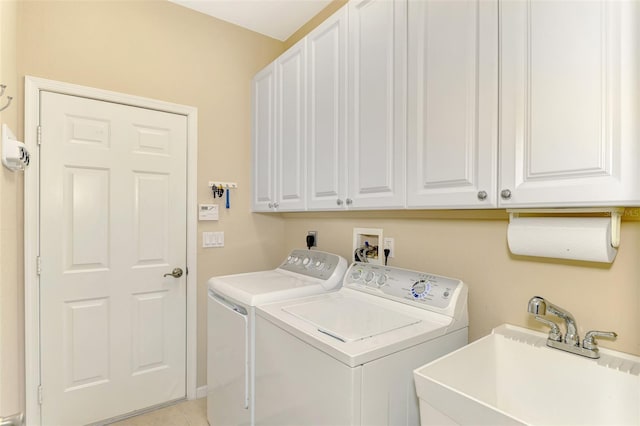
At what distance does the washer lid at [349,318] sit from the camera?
1.19m

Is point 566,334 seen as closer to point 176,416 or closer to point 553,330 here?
point 553,330

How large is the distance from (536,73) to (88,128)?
2.33m

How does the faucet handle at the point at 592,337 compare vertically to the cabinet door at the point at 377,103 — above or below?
below

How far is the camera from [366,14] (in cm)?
162

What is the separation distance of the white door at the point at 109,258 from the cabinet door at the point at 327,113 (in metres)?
1.01

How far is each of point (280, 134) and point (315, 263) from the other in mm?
904

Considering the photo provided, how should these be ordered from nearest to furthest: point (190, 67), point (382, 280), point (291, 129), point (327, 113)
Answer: point (382, 280) → point (327, 113) → point (291, 129) → point (190, 67)

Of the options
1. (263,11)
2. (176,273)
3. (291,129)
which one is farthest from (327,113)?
(176,273)

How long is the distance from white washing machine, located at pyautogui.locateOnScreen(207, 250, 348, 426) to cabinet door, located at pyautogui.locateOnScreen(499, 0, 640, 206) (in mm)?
1050

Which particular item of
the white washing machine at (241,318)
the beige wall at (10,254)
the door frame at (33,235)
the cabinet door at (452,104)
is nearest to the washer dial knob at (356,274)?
the white washing machine at (241,318)

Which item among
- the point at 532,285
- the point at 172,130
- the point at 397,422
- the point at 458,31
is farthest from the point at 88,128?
the point at 532,285

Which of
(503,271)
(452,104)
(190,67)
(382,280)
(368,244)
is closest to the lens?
(452,104)

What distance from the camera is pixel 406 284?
1.52 metres

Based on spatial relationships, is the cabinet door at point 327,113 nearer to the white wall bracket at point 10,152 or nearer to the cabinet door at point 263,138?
the cabinet door at point 263,138
